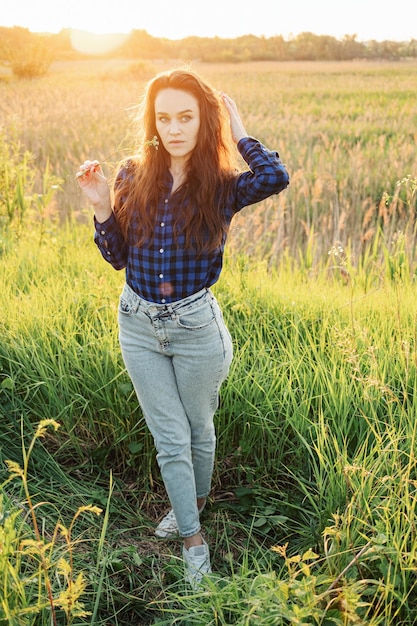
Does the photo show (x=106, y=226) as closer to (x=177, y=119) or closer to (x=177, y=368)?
(x=177, y=119)

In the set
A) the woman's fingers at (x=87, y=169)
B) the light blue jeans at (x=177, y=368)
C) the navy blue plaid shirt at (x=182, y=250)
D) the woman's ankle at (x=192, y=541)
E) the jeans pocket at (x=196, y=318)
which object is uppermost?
the woman's fingers at (x=87, y=169)

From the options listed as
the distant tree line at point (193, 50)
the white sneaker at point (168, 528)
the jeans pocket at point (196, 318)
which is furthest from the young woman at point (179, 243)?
the distant tree line at point (193, 50)

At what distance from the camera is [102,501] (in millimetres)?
2406

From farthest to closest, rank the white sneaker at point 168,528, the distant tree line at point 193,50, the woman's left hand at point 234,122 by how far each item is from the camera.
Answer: the distant tree line at point 193,50, the white sneaker at point 168,528, the woman's left hand at point 234,122

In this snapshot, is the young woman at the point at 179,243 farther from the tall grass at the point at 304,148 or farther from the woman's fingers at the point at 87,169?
the tall grass at the point at 304,148

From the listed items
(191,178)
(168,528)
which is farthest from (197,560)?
(191,178)

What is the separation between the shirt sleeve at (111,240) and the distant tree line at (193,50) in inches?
1031

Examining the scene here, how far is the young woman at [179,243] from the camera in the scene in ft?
6.79

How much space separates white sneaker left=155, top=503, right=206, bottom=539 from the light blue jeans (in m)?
0.23

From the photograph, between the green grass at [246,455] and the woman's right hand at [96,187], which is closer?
the green grass at [246,455]

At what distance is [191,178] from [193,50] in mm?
45791

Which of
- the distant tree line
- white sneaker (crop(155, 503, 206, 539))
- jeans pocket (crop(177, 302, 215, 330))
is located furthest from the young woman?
the distant tree line

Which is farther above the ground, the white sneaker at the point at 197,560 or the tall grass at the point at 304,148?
the tall grass at the point at 304,148

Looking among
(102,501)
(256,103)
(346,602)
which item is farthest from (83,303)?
(256,103)
